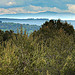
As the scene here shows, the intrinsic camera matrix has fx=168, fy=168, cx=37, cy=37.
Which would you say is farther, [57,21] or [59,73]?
[57,21]

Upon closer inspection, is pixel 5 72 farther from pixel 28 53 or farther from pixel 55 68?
pixel 55 68

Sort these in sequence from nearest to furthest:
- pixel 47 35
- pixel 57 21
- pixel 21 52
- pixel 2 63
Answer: pixel 2 63 → pixel 21 52 → pixel 47 35 → pixel 57 21

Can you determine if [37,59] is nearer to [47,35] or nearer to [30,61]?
[30,61]

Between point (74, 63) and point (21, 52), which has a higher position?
point (21, 52)

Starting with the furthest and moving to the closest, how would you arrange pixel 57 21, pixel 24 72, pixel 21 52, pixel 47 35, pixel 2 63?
pixel 57 21 < pixel 47 35 < pixel 21 52 < pixel 2 63 < pixel 24 72

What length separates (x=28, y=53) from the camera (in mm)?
9836

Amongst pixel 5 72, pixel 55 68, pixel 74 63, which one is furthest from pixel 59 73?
pixel 5 72

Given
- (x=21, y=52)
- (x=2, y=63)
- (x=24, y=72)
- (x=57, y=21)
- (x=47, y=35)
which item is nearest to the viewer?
(x=24, y=72)

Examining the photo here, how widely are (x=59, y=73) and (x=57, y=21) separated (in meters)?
28.9

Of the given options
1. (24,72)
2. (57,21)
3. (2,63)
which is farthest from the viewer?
(57,21)

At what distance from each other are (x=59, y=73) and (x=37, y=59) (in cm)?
162

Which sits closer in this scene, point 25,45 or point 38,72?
point 38,72

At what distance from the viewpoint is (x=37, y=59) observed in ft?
31.4

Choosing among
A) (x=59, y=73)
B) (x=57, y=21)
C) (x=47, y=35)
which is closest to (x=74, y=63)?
(x=59, y=73)
